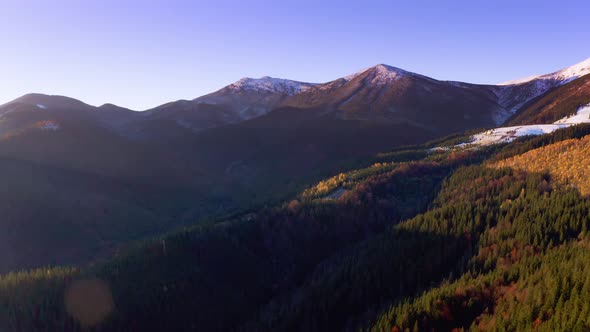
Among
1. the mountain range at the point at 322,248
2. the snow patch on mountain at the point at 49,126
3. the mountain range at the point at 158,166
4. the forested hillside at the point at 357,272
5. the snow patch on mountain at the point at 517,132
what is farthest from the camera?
the snow patch on mountain at the point at 49,126

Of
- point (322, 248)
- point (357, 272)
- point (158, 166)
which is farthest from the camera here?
point (158, 166)

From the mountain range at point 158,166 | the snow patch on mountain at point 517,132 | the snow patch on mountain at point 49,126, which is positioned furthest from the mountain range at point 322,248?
the snow patch on mountain at point 49,126

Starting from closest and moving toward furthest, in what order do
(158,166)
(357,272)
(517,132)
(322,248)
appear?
(357,272)
(322,248)
(517,132)
(158,166)

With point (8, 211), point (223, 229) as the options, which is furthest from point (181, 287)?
point (8, 211)

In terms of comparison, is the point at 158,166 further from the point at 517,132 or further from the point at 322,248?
the point at 517,132

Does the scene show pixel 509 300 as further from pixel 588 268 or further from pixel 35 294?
pixel 35 294

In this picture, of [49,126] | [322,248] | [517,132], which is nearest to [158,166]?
[49,126]

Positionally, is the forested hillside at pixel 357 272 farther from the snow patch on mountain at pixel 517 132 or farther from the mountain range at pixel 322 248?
the snow patch on mountain at pixel 517 132

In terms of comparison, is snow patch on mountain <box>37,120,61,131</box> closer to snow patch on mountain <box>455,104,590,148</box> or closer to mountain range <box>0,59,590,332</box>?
mountain range <box>0,59,590,332</box>
